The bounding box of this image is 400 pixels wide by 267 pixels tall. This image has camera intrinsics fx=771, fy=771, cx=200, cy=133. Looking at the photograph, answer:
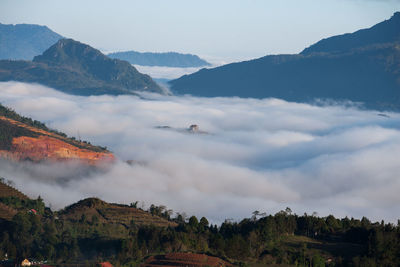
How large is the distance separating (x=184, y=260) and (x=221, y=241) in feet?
56.7

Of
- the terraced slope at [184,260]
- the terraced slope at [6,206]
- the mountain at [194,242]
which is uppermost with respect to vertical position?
the terraced slope at [6,206]

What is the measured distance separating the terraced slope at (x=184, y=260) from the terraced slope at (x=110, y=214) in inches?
1432

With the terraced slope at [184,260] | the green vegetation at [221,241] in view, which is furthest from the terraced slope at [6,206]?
the terraced slope at [184,260]

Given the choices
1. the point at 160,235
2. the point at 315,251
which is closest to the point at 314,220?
the point at 315,251

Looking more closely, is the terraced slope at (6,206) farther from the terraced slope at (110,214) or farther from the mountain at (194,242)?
the terraced slope at (110,214)

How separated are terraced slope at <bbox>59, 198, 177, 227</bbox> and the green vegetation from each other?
4.72 meters

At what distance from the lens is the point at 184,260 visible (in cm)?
11262

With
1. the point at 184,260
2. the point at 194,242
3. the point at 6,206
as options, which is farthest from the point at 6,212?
the point at 184,260

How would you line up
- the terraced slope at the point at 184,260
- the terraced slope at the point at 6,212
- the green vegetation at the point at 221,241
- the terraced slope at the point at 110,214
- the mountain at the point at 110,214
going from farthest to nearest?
the terraced slope at the point at 110,214 → the mountain at the point at 110,214 → the terraced slope at the point at 6,212 → the green vegetation at the point at 221,241 → the terraced slope at the point at 184,260

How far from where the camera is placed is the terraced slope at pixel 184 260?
112m

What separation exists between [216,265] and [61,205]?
8834 cm

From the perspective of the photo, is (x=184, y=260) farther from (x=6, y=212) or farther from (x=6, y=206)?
(x=6, y=206)

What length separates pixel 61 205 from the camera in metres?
193

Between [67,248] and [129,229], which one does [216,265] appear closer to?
[67,248]
